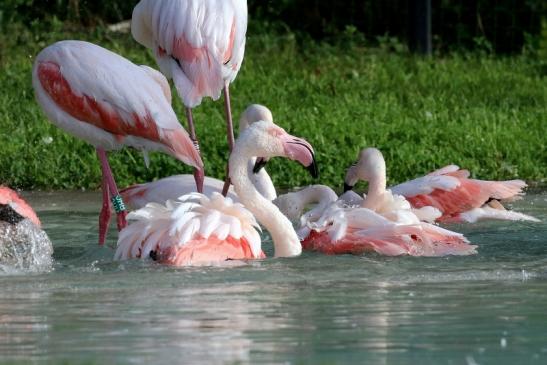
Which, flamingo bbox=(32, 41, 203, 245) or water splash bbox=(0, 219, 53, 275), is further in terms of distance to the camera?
flamingo bbox=(32, 41, 203, 245)

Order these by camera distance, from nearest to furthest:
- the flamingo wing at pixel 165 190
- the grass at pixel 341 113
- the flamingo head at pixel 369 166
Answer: the flamingo head at pixel 369 166 < the flamingo wing at pixel 165 190 < the grass at pixel 341 113

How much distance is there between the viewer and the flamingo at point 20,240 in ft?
19.2

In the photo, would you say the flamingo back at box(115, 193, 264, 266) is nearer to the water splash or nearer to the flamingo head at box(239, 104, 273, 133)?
the water splash

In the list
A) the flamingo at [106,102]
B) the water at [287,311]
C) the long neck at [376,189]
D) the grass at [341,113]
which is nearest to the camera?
the water at [287,311]

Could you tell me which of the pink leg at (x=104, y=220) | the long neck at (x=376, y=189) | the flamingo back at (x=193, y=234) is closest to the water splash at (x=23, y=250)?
the flamingo back at (x=193, y=234)

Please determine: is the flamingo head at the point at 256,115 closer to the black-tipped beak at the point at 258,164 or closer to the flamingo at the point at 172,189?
the flamingo at the point at 172,189

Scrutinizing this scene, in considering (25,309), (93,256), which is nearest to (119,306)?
(25,309)

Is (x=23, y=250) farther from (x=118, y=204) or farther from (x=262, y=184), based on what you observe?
(x=262, y=184)

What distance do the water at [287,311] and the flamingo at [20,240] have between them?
10cm

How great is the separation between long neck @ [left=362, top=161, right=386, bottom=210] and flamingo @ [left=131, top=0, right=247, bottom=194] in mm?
781

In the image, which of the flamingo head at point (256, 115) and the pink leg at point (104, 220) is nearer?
the pink leg at point (104, 220)

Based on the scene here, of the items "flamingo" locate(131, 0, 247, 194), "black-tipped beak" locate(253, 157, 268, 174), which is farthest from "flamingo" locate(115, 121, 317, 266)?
"black-tipped beak" locate(253, 157, 268, 174)

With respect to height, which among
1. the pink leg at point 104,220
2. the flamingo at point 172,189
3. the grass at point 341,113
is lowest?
the grass at point 341,113

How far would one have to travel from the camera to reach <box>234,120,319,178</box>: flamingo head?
6.43m
